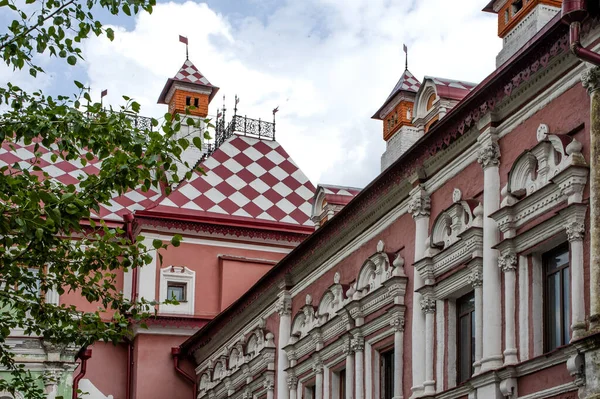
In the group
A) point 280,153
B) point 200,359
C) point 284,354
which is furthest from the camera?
point 280,153

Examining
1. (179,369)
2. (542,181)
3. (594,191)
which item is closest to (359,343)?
(542,181)

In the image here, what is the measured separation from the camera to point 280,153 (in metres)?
34.4

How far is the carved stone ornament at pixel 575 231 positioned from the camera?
43.5 ft

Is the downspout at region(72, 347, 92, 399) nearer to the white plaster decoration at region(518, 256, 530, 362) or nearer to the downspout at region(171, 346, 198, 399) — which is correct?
the downspout at region(171, 346, 198, 399)

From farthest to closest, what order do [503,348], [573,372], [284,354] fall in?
[284,354]
[503,348]
[573,372]

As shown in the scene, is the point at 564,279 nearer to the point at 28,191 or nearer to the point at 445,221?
the point at 445,221

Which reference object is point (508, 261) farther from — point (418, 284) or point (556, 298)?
point (418, 284)

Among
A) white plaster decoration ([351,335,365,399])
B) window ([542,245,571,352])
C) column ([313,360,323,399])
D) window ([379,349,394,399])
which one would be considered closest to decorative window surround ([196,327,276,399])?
column ([313,360,323,399])

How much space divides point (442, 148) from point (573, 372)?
5353 mm

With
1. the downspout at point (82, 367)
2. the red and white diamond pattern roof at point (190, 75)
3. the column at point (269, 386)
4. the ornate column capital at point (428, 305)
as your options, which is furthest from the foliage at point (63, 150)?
the red and white diamond pattern roof at point (190, 75)

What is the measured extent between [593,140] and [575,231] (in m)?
1.06

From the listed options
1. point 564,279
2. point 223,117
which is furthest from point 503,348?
point 223,117

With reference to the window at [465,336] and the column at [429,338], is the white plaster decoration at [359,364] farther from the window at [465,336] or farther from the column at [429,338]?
the window at [465,336]

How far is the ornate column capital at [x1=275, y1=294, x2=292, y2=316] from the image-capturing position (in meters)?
23.9
